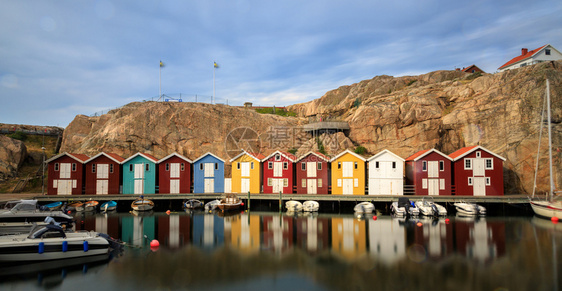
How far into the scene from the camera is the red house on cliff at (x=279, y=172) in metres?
43.8

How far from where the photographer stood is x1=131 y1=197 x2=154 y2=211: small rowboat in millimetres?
39594

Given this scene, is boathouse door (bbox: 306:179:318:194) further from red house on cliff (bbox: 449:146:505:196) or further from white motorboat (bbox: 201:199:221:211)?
red house on cliff (bbox: 449:146:505:196)

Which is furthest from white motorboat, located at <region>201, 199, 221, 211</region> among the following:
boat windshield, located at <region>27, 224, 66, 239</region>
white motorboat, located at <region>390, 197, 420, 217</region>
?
white motorboat, located at <region>390, 197, 420, 217</region>

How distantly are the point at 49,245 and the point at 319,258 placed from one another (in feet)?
53.5

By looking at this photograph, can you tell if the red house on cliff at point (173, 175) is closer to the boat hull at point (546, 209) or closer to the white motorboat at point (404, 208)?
the white motorboat at point (404, 208)

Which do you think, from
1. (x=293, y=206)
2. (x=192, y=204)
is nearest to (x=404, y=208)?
(x=293, y=206)

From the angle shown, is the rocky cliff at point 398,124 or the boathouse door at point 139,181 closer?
the boathouse door at point 139,181

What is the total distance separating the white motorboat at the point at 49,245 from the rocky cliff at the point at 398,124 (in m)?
38.0

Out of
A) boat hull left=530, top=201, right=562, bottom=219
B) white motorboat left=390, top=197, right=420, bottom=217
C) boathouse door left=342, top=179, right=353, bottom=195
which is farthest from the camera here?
boathouse door left=342, top=179, right=353, bottom=195

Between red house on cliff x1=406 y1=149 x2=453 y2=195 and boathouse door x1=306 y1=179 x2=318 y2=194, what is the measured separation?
12431 mm

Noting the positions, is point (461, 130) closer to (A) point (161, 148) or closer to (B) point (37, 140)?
(A) point (161, 148)

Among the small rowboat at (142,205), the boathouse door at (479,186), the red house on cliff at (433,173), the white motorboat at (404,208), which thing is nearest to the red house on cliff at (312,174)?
the white motorboat at (404,208)

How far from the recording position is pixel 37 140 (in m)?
67.4

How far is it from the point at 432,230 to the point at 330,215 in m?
11.5
